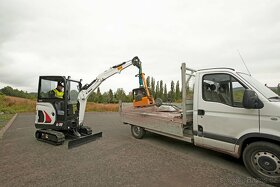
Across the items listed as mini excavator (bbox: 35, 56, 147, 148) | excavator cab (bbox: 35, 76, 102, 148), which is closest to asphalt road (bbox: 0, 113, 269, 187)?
mini excavator (bbox: 35, 56, 147, 148)

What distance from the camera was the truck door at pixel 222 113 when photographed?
375 centimetres

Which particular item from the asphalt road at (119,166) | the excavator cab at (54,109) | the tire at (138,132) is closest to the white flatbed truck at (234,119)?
the asphalt road at (119,166)

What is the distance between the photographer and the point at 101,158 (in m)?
4.71

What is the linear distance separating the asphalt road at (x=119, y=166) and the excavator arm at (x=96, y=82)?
1547 millimetres

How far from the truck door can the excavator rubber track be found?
4597mm

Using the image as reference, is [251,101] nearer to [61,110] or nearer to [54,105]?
[61,110]

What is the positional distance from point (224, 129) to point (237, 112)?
0.51 metres

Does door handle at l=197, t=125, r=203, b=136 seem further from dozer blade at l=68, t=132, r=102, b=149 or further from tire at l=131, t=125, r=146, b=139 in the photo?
dozer blade at l=68, t=132, r=102, b=149

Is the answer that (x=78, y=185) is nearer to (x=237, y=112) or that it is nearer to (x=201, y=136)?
(x=201, y=136)

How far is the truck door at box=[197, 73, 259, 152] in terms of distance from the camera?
3746mm

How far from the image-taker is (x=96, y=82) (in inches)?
281

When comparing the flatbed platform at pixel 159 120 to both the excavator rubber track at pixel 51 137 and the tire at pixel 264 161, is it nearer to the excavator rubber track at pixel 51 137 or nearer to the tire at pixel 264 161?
the tire at pixel 264 161

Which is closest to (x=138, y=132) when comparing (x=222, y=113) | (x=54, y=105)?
(x=54, y=105)

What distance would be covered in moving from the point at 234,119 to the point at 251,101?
629mm
